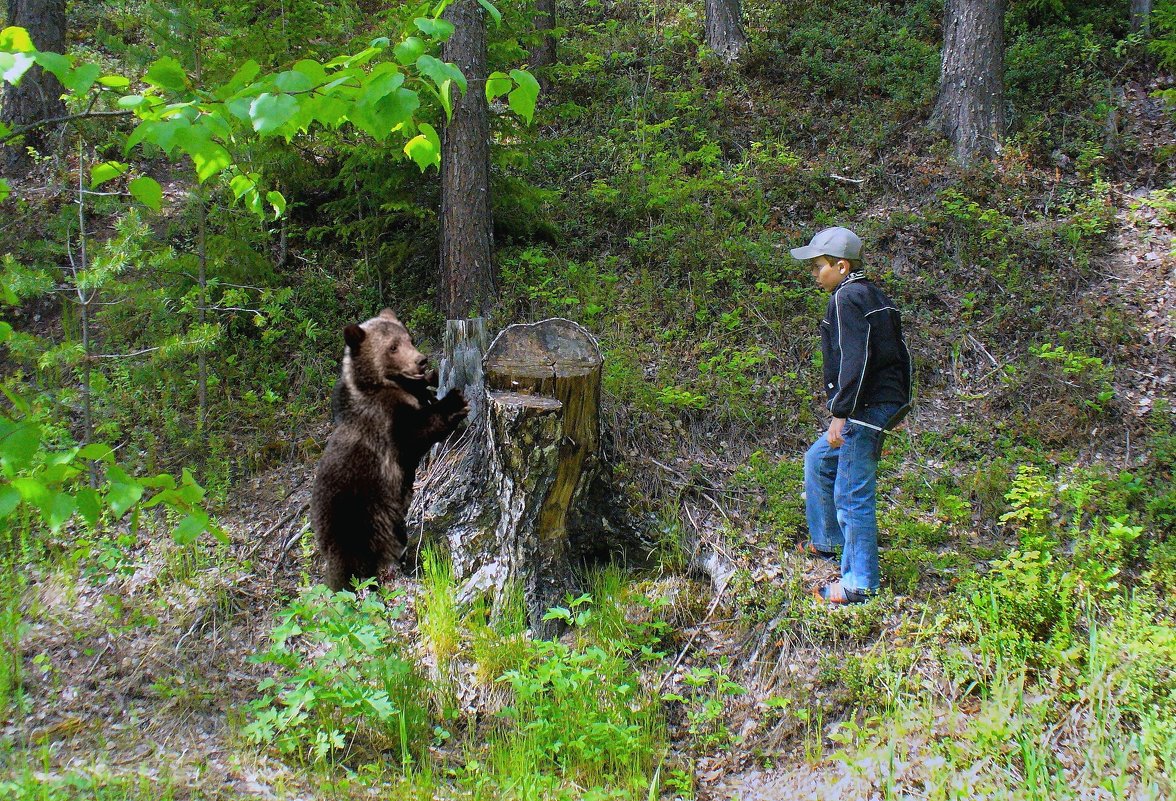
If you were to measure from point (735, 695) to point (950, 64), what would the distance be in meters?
9.18

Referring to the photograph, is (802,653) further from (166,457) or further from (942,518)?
(166,457)

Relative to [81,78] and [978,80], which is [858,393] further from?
[978,80]

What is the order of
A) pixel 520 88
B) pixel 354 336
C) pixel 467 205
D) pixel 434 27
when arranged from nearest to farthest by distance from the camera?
pixel 434 27 < pixel 520 88 < pixel 354 336 < pixel 467 205

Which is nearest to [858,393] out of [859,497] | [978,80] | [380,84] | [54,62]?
[859,497]

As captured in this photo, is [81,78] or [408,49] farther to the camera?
[408,49]

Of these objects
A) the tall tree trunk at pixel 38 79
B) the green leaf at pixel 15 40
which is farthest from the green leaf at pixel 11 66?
the tall tree trunk at pixel 38 79

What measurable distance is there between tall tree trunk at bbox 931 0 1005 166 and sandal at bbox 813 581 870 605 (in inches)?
280

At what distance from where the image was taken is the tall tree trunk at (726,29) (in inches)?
507

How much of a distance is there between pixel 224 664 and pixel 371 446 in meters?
1.66

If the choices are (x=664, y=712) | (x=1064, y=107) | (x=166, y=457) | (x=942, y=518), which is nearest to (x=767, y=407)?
(x=942, y=518)

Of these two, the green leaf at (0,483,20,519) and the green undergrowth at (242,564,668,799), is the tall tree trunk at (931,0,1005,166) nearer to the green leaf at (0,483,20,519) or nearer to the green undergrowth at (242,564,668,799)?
the green undergrowth at (242,564,668,799)

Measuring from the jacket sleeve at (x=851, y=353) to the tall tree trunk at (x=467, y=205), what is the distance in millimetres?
4059

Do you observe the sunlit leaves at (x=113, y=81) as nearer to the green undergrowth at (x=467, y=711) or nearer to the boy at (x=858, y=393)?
the green undergrowth at (x=467, y=711)

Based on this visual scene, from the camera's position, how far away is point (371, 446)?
5.19 metres
